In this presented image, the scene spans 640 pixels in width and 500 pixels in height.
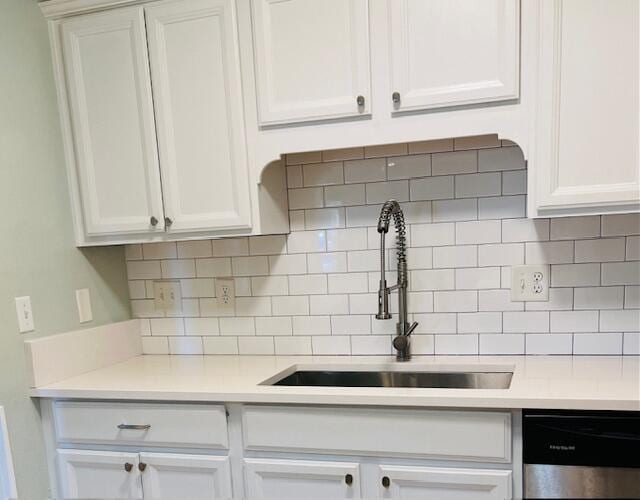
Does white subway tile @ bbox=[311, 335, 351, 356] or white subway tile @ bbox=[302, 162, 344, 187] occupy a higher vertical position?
white subway tile @ bbox=[302, 162, 344, 187]

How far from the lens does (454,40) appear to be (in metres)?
1.48

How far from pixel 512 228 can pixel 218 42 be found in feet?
4.04

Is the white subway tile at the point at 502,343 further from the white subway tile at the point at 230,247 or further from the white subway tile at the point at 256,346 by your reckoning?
the white subway tile at the point at 230,247

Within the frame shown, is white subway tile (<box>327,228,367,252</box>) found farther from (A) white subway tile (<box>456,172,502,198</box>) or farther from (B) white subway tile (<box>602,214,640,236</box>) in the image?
(B) white subway tile (<box>602,214,640,236</box>)

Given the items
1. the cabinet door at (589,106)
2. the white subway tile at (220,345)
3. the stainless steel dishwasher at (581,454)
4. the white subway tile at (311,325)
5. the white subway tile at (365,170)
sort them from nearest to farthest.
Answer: the stainless steel dishwasher at (581,454) → the cabinet door at (589,106) → the white subway tile at (365,170) → the white subway tile at (311,325) → the white subway tile at (220,345)

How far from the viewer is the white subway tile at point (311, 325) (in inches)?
77.5

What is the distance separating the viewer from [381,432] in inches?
56.0

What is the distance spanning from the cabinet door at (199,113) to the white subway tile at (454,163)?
71 cm

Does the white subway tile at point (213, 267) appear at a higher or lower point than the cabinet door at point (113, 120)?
lower

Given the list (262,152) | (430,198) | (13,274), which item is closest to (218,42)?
(262,152)

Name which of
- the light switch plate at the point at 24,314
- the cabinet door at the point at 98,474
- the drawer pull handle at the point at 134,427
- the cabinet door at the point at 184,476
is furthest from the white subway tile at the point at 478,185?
the light switch plate at the point at 24,314

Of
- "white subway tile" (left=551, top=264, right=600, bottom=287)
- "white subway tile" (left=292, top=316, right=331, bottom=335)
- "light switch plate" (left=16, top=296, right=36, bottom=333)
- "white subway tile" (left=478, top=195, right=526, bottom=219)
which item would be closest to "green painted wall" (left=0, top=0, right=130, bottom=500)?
"light switch plate" (left=16, top=296, right=36, bottom=333)

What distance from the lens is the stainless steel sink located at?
169 cm

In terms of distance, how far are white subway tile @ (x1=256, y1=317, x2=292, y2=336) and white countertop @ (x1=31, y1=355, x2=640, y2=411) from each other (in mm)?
104
